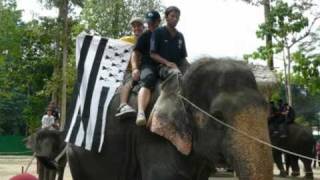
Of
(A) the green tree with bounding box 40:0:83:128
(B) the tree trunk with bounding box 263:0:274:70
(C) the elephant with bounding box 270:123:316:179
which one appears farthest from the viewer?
(A) the green tree with bounding box 40:0:83:128

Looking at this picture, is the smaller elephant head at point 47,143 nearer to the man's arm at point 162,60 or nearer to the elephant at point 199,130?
the elephant at point 199,130

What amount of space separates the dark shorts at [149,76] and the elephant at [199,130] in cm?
19

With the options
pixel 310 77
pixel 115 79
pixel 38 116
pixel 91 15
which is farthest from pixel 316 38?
pixel 38 116

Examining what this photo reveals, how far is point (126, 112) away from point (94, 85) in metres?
1.01

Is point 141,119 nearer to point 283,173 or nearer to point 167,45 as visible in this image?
point 167,45

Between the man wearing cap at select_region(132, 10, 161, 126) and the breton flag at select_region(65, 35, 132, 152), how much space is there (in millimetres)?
596

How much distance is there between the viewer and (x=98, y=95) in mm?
7938

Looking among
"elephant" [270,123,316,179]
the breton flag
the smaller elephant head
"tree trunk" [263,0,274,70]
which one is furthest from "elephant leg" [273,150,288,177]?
the breton flag

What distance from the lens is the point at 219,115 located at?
623 cm

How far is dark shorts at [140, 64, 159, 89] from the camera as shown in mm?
7090

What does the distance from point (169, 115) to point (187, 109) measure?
0.19 meters

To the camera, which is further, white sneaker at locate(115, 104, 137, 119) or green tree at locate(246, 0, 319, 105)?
green tree at locate(246, 0, 319, 105)

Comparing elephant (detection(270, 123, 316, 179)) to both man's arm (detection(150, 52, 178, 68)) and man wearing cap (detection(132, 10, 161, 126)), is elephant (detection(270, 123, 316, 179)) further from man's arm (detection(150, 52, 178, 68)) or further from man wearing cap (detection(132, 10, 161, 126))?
man's arm (detection(150, 52, 178, 68))

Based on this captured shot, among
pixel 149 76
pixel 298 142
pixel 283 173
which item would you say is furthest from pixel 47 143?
pixel 283 173
